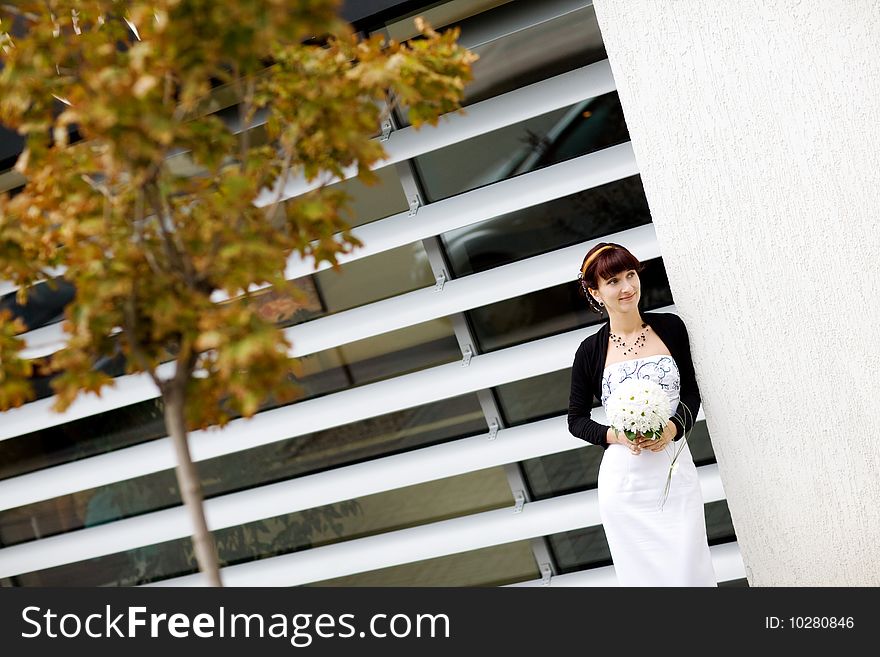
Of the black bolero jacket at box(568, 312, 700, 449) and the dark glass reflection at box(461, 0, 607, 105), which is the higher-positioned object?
the dark glass reflection at box(461, 0, 607, 105)

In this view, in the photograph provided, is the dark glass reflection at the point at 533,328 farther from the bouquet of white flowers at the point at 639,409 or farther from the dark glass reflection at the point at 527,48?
the dark glass reflection at the point at 527,48

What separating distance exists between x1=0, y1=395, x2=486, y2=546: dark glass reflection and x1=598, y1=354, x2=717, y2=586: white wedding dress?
981 mm

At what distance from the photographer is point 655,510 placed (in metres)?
3.30

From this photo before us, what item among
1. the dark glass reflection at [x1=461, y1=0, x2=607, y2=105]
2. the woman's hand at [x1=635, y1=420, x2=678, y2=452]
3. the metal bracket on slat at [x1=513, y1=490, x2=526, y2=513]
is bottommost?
the metal bracket on slat at [x1=513, y1=490, x2=526, y2=513]

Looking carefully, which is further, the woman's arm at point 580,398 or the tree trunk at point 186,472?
the woman's arm at point 580,398

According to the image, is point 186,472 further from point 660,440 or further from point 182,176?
point 660,440

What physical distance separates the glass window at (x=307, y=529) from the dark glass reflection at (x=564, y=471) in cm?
14

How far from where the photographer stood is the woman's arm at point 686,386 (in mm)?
3400

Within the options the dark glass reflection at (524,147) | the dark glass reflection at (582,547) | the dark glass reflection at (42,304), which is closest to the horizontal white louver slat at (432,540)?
the dark glass reflection at (582,547)

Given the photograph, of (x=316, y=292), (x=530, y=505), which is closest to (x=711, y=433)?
(x=530, y=505)

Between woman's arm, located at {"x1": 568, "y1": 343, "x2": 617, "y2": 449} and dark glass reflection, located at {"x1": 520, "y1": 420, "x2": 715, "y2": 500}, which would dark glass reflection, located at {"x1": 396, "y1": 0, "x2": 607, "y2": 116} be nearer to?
woman's arm, located at {"x1": 568, "y1": 343, "x2": 617, "y2": 449}

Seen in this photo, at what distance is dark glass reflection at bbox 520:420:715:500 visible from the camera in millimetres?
4055

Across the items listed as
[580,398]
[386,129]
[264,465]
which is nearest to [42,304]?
[264,465]

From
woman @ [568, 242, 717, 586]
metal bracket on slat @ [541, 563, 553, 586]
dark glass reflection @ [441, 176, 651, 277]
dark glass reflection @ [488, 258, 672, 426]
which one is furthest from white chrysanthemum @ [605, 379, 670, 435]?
metal bracket on slat @ [541, 563, 553, 586]
